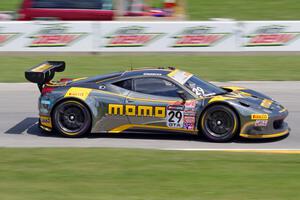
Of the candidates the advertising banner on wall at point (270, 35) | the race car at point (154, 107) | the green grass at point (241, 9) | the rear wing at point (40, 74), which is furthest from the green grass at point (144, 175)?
the green grass at point (241, 9)

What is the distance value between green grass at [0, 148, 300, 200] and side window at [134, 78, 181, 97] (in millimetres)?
1546

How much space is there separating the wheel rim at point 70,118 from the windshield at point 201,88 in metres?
1.85

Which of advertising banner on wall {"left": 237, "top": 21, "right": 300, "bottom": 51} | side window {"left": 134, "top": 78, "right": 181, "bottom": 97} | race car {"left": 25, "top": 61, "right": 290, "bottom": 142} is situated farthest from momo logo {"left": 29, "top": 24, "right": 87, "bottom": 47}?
side window {"left": 134, "top": 78, "right": 181, "bottom": 97}

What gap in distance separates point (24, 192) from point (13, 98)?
8.40 metres

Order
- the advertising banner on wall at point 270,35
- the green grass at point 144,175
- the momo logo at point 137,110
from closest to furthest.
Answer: the green grass at point 144,175, the momo logo at point 137,110, the advertising banner on wall at point 270,35

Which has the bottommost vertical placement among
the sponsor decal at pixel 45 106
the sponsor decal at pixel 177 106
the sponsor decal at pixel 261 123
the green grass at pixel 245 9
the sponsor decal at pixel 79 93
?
the sponsor decal at pixel 261 123

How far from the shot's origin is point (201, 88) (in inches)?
455

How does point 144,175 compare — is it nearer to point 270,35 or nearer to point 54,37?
point 54,37

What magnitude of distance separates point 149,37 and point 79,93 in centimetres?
965

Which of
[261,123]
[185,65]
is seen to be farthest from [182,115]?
[185,65]

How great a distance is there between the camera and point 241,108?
1106 centimetres

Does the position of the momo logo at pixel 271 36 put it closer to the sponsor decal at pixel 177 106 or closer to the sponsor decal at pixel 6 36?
the sponsor decal at pixel 6 36

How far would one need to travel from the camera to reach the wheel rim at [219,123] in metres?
11.1

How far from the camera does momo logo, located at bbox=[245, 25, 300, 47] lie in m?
20.9
